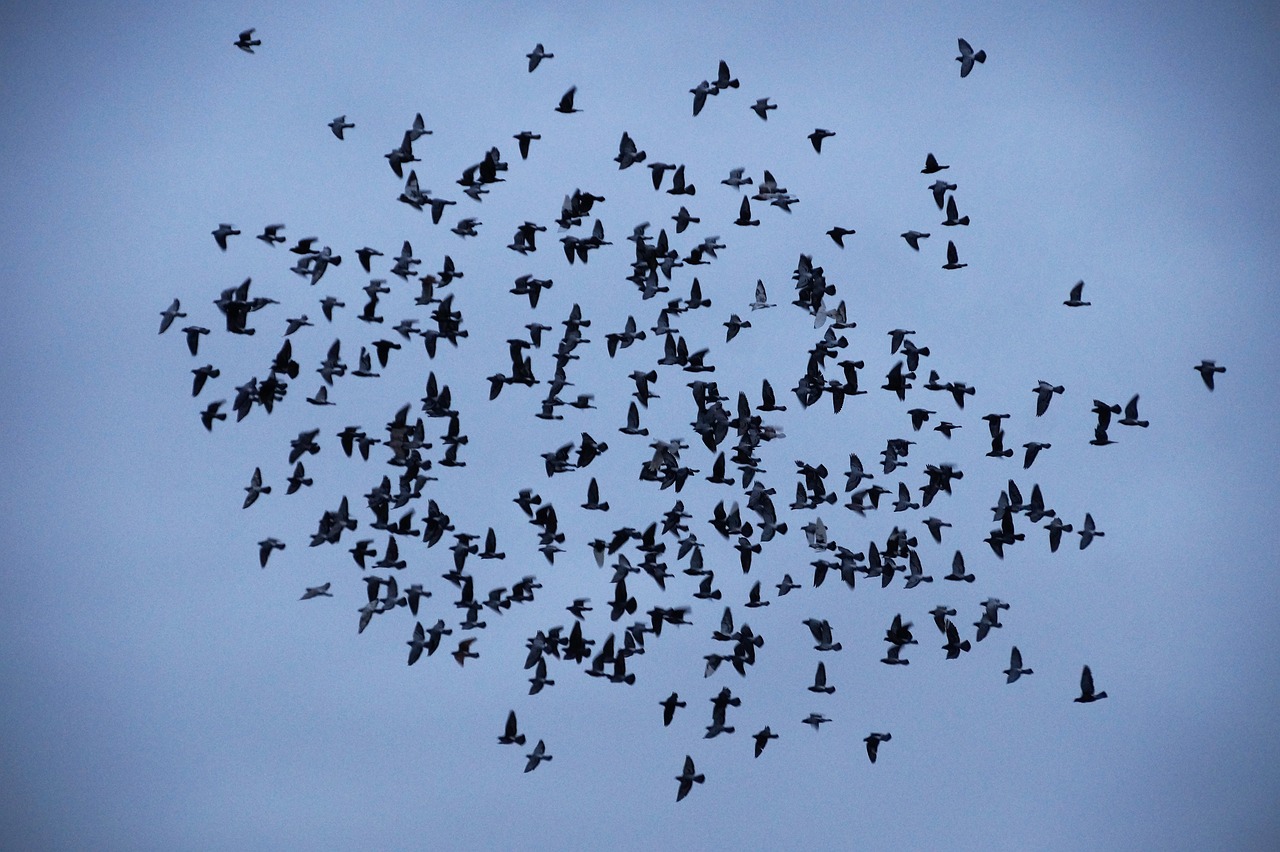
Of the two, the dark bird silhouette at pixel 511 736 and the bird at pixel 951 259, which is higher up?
the bird at pixel 951 259

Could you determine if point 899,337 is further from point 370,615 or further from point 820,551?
point 370,615

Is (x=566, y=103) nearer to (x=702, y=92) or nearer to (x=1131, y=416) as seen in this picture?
(x=702, y=92)

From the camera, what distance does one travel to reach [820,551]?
76.1 meters

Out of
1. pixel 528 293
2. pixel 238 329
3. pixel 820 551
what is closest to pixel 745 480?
pixel 820 551

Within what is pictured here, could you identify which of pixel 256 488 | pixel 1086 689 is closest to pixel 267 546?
pixel 256 488

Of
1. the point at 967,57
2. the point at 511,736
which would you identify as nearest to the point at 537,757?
the point at 511,736

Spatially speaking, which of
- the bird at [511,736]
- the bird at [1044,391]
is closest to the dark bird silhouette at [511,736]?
the bird at [511,736]

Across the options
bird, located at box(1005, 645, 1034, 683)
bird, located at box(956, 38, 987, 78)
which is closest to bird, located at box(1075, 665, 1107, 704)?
bird, located at box(1005, 645, 1034, 683)

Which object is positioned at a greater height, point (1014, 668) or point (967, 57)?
point (967, 57)

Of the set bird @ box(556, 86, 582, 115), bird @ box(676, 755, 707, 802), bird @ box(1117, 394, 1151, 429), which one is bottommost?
bird @ box(676, 755, 707, 802)

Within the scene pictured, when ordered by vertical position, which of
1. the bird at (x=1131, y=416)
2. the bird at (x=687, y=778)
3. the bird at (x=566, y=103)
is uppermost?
the bird at (x=566, y=103)

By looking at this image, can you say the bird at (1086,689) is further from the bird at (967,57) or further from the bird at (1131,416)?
the bird at (967,57)

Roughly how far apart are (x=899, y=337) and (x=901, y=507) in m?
5.67

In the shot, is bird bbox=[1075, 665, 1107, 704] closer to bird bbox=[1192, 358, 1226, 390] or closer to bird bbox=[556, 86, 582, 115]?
bird bbox=[1192, 358, 1226, 390]
